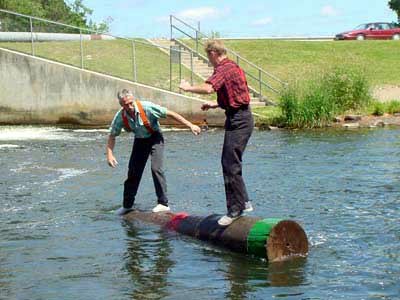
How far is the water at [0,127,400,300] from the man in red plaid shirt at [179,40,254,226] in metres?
0.70

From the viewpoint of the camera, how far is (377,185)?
15781 millimetres

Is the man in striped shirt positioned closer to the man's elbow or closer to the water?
the water

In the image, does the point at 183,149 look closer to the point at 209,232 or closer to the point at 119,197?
the point at 119,197

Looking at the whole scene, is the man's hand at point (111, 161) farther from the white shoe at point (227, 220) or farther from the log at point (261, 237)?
the white shoe at point (227, 220)

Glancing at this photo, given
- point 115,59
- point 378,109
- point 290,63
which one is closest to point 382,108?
point 378,109

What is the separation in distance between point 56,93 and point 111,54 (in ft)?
15.7

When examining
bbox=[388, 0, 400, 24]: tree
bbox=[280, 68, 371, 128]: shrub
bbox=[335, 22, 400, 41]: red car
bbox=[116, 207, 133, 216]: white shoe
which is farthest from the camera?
bbox=[388, 0, 400, 24]: tree

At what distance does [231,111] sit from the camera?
10.3 meters

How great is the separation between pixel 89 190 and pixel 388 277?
7915 mm

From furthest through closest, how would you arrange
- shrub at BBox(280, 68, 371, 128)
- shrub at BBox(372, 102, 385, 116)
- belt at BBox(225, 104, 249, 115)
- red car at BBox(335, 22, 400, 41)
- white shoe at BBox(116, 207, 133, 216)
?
red car at BBox(335, 22, 400, 41) < shrub at BBox(372, 102, 385, 116) < shrub at BBox(280, 68, 371, 128) < white shoe at BBox(116, 207, 133, 216) < belt at BBox(225, 104, 249, 115)

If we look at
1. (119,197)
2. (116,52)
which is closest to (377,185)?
(119,197)

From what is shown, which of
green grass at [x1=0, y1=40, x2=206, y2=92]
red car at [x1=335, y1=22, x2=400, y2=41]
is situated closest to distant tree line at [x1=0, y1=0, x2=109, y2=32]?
green grass at [x1=0, y1=40, x2=206, y2=92]

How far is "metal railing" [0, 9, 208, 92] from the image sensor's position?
35.0 metres

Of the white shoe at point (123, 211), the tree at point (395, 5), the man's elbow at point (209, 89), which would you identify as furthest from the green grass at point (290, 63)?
the tree at point (395, 5)
